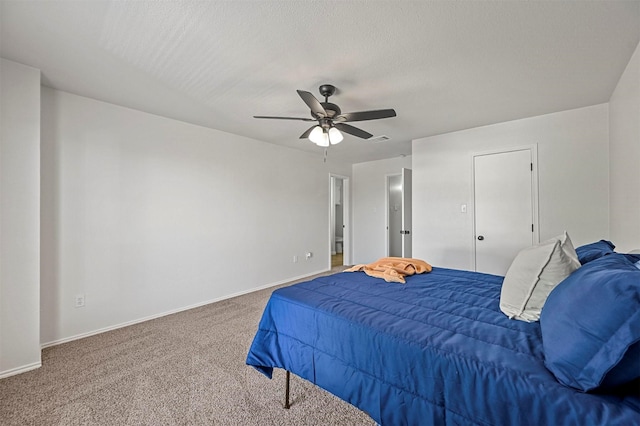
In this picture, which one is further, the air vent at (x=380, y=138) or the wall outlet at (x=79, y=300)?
the air vent at (x=380, y=138)

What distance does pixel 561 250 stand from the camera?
1.33 meters

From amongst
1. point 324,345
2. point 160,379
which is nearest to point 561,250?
point 324,345

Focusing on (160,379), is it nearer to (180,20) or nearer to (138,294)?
(138,294)

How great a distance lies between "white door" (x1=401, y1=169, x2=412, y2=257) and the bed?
261 cm

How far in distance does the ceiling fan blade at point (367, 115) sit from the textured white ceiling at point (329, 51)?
33 centimetres

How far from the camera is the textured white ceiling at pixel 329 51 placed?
162 centimetres

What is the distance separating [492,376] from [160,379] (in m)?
2.25

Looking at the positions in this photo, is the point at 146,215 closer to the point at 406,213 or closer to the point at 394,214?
the point at 406,213

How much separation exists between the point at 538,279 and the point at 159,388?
2502 mm

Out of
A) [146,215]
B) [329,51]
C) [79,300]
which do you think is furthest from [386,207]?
[79,300]

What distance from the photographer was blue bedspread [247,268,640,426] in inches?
35.3

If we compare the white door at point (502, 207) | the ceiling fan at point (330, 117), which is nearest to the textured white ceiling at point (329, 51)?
the ceiling fan at point (330, 117)

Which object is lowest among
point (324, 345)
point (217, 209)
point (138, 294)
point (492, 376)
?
point (138, 294)

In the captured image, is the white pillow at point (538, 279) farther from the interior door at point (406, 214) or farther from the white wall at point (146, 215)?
the white wall at point (146, 215)
